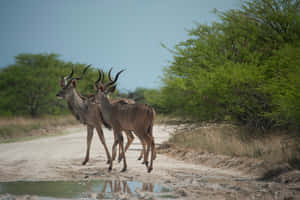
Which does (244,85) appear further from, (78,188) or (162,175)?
(78,188)

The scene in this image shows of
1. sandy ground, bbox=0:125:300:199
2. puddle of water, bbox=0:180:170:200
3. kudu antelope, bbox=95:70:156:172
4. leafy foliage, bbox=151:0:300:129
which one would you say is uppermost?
leafy foliage, bbox=151:0:300:129

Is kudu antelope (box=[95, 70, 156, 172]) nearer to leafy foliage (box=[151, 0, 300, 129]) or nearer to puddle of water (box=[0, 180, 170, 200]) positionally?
puddle of water (box=[0, 180, 170, 200])

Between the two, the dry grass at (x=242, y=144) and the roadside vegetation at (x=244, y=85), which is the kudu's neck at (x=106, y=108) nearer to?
the roadside vegetation at (x=244, y=85)

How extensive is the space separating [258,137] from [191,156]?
251 cm

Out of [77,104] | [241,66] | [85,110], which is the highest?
[241,66]

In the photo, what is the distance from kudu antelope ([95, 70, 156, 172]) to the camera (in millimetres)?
8906

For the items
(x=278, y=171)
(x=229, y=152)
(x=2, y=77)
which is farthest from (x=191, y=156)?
(x=2, y=77)

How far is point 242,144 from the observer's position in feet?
34.6

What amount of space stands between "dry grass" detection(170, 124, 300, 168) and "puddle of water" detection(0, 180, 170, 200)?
344cm

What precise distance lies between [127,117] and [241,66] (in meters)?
5.28

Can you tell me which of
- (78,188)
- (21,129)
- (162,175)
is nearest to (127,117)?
(162,175)

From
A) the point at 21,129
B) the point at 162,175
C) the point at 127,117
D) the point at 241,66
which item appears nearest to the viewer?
the point at 162,175

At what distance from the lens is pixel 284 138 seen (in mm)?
11023

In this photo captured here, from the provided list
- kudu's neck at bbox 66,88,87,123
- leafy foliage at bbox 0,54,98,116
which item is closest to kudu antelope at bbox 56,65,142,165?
kudu's neck at bbox 66,88,87,123
